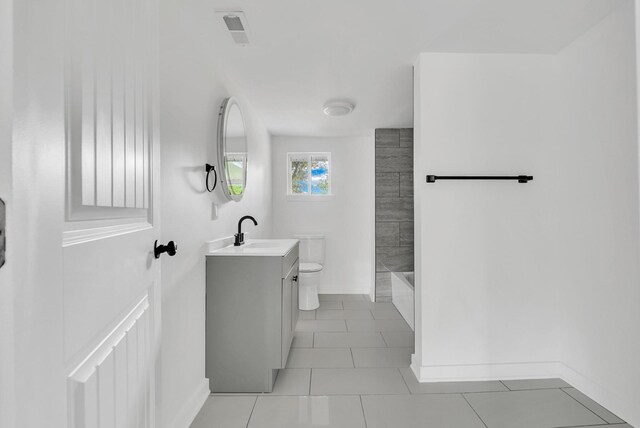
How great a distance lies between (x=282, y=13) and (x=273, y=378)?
87.2 inches

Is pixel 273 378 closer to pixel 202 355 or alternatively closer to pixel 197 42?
pixel 202 355

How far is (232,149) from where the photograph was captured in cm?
252

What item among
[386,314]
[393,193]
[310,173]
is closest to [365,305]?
[386,314]

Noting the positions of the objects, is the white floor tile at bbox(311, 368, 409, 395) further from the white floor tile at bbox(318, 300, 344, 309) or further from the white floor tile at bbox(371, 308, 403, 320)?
the white floor tile at bbox(318, 300, 344, 309)

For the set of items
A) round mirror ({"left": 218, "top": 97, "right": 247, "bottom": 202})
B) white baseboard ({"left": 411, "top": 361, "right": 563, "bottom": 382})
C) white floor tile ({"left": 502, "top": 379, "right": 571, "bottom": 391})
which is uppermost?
round mirror ({"left": 218, "top": 97, "right": 247, "bottom": 202})

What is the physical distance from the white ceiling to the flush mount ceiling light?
0.77ft

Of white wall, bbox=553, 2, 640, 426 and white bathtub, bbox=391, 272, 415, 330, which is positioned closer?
white wall, bbox=553, 2, 640, 426

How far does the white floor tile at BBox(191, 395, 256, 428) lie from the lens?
180 centimetres

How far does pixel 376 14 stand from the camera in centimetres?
180

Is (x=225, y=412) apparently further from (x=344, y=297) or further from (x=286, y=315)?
(x=344, y=297)

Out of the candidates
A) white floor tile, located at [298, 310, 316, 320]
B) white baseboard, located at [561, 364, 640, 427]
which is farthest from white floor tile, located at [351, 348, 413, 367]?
white baseboard, located at [561, 364, 640, 427]

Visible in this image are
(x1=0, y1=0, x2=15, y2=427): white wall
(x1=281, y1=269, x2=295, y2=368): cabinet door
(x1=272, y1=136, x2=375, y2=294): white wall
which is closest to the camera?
(x1=0, y1=0, x2=15, y2=427): white wall

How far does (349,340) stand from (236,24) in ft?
8.47

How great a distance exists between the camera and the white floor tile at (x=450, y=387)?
2131 mm
